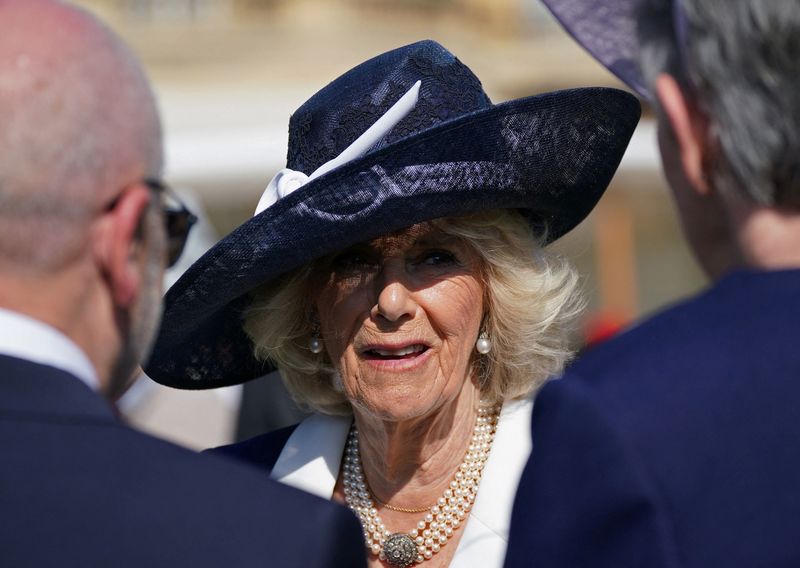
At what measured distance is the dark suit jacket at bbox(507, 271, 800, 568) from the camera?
158 centimetres

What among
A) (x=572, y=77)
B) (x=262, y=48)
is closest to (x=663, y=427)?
(x=262, y=48)

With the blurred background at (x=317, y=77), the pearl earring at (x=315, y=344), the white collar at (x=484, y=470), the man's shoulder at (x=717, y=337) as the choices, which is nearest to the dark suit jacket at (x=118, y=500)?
the man's shoulder at (x=717, y=337)

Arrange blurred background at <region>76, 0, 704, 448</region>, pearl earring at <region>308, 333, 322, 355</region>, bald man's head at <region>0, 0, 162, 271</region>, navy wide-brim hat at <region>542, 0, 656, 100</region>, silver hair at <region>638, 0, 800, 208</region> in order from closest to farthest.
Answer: silver hair at <region>638, 0, 800, 208</region>
bald man's head at <region>0, 0, 162, 271</region>
navy wide-brim hat at <region>542, 0, 656, 100</region>
pearl earring at <region>308, 333, 322, 355</region>
blurred background at <region>76, 0, 704, 448</region>


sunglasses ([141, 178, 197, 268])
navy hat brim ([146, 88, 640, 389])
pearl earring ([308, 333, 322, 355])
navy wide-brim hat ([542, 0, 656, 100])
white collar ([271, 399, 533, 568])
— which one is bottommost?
white collar ([271, 399, 533, 568])

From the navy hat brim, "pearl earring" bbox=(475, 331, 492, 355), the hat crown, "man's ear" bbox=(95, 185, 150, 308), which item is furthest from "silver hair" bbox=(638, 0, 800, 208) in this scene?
"pearl earring" bbox=(475, 331, 492, 355)

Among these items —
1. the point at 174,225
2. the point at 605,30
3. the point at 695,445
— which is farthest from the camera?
the point at 605,30

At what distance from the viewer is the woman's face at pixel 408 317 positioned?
3100mm

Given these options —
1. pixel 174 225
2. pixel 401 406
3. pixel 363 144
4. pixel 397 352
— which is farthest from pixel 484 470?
pixel 174 225

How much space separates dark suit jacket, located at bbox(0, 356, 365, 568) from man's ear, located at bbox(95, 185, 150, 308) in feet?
0.49

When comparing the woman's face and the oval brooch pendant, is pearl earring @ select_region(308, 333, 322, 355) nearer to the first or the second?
the woman's face

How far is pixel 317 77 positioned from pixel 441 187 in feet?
38.7

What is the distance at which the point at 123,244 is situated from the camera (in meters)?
1.76

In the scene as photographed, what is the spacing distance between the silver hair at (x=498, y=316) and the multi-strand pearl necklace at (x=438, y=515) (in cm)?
11

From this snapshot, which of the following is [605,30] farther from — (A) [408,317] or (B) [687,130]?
(A) [408,317]
